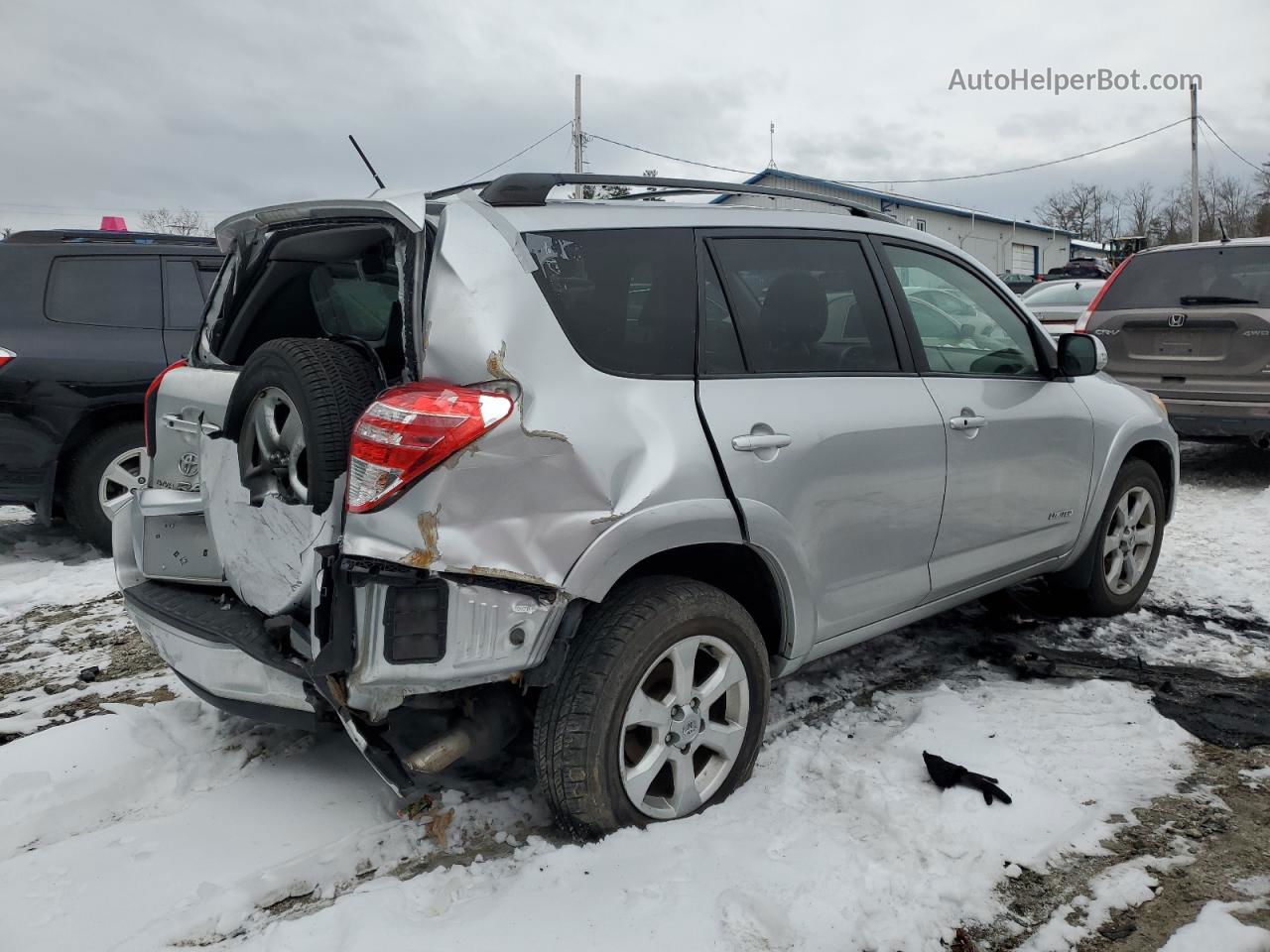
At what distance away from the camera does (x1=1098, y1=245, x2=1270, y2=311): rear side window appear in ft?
22.5

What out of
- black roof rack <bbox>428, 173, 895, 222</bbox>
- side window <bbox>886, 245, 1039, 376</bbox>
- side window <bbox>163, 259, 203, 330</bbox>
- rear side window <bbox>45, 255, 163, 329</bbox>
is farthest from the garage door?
black roof rack <bbox>428, 173, 895, 222</bbox>

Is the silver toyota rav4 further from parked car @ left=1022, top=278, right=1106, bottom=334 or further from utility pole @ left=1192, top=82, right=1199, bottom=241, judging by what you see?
utility pole @ left=1192, top=82, right=1199, bottom=241

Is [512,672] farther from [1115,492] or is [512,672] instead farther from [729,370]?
[1115,492]

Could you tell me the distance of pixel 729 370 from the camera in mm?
2771

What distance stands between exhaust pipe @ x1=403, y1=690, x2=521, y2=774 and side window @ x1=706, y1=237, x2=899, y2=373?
1211mm

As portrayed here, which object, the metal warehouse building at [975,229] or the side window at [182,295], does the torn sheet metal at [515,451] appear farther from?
the metal warehouse building at [975,229]

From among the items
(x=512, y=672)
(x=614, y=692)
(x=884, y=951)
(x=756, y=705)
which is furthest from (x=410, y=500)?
(x=884, y=951)

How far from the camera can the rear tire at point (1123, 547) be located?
14.1 ft

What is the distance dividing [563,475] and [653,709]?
2.31 feet

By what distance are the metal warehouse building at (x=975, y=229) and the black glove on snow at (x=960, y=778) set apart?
109ft

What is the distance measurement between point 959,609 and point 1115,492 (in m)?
0.92

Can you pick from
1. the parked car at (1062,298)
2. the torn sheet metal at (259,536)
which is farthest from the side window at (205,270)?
the parked car at (1062,298)

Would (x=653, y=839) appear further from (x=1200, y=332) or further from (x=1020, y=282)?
(x=1020, y=282)

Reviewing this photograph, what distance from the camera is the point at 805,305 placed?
306 cm
